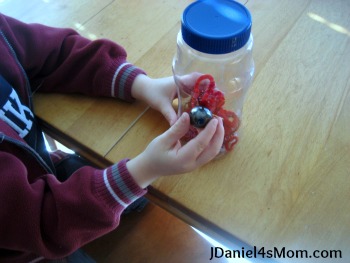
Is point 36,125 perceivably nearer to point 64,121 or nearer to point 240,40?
point 64,121

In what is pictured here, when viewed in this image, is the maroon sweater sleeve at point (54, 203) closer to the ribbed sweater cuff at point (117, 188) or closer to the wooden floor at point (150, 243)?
the ribbed sweater cuff at point (117, 188)

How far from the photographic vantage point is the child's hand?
0.36 m

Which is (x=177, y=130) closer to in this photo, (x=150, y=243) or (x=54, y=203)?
(x=54, y=203)

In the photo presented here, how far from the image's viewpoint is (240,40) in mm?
341

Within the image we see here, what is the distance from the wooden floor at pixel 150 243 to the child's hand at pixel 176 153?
0.22 meters

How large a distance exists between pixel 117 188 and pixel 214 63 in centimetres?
21

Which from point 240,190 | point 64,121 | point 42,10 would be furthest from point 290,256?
point 42,10

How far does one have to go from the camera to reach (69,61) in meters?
0.54

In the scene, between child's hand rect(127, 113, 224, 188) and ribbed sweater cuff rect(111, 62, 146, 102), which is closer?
child's hand rect(127, 113, 224, 188)

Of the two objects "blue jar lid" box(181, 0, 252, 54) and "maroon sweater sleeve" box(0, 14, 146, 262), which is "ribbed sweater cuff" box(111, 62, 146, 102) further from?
"blue jar lid" box(181, 0, 252, 54)

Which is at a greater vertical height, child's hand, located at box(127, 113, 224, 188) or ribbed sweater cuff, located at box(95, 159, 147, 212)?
child's hand, located at box(127, 113, 224, 188)

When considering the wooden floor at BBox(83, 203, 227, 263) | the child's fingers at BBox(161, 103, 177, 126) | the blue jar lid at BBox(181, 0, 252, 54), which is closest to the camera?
the blue jar lid at BBox(181, 0, 252, 54)

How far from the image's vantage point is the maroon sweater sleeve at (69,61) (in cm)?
52

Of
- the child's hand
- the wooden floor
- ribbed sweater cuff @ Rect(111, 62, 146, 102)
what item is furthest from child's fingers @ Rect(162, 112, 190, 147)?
the wooden floor
